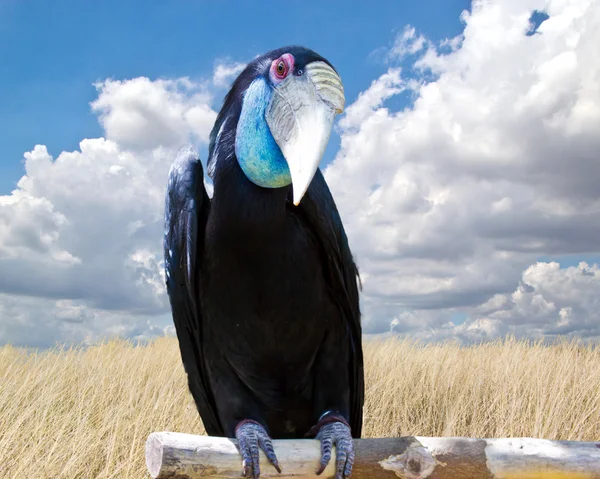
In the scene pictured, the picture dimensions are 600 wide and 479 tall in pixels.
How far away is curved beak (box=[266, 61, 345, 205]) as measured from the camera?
6.40 ft

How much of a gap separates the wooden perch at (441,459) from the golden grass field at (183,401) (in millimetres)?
1859

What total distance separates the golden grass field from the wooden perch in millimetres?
1859

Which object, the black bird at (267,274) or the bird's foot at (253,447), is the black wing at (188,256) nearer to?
the black bird at (267,274)

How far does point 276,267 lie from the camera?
2.39 meters

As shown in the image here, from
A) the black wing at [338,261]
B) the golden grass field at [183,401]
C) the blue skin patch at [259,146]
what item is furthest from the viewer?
the golden grass field at [183,401]

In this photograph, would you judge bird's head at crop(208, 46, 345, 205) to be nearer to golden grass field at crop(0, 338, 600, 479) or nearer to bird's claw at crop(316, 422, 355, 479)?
bird's claw at crop(316, 422, 355, 479)

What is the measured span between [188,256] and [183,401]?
338cm

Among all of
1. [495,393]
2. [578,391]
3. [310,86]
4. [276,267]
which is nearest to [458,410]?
[495,393]

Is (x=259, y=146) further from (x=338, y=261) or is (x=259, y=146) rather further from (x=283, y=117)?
(x=338, y=261)

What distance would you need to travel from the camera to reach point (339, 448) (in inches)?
89.8

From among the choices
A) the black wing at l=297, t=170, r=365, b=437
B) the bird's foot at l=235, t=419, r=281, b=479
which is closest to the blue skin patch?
the black wing at l=297, t=170, r=365, b=437

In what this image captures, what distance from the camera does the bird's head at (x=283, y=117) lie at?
1991 mm

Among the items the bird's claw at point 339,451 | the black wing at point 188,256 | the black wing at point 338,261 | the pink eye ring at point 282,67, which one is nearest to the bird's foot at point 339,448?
the bird's claw at point 339,451

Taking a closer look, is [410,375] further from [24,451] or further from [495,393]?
[24,451]
